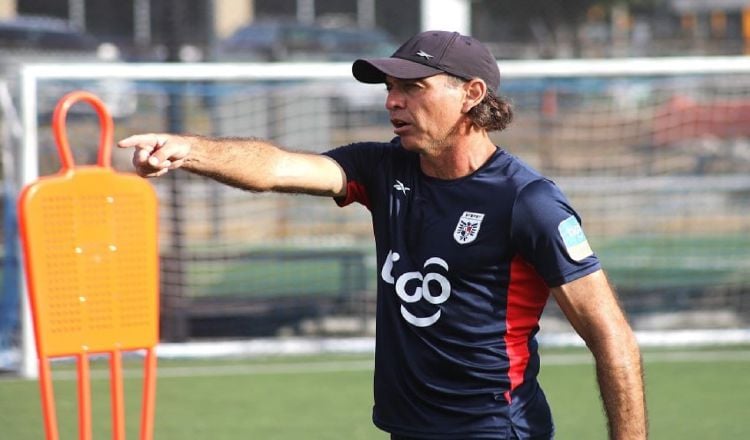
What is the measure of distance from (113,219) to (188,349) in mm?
5183

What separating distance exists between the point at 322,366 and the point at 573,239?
17.0ft

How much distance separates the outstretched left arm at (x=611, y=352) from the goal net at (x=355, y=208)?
17.1 ft

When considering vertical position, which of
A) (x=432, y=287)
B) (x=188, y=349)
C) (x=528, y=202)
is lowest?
(x=188, y=349)

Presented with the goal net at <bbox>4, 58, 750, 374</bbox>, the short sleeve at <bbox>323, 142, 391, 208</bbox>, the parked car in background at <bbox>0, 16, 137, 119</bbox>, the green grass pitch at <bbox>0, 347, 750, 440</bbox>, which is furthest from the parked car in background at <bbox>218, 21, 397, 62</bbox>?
the short sleeve at <bbox>323, 142, 391, 208</bbox>

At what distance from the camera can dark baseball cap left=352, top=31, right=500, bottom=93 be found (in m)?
3.79

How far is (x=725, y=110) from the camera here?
1112cm

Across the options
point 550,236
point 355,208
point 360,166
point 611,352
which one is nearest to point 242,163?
point 360,166

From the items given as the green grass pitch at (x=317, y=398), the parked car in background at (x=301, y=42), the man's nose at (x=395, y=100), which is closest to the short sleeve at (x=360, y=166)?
the man's nose at (x=395, y=100)

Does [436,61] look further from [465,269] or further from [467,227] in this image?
[465,269]

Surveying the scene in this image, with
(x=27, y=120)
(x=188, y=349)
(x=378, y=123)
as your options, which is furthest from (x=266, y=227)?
(x=27, y=120)

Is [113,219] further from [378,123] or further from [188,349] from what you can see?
[378,123]

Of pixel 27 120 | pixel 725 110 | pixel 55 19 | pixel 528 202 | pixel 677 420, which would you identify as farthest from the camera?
pixel 55 19

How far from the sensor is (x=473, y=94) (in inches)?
153

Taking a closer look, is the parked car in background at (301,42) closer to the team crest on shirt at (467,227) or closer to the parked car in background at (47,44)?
the parked car in background at (47,44)
